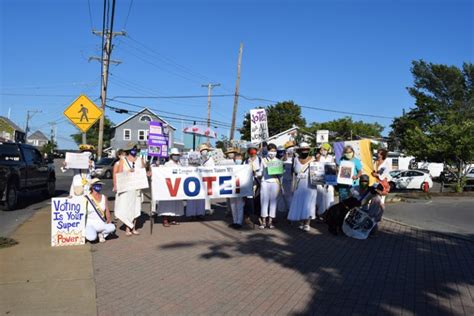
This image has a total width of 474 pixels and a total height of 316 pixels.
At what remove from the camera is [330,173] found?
9.09 meters

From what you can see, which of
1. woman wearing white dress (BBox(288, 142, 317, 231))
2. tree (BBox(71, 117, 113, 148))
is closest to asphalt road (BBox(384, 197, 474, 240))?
woman wearing white dress (BBox(288, 142, 317, 231))

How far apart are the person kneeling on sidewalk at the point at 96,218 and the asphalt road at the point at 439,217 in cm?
697

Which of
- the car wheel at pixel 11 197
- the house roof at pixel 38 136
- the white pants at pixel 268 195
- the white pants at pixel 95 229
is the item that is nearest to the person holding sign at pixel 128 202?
the white pants at pixel 95 229

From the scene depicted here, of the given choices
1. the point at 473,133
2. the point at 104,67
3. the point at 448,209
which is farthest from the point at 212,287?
the point at 104,67

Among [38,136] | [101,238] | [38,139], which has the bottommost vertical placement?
[101,238]

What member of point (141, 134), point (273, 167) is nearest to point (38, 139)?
point (141, 134)

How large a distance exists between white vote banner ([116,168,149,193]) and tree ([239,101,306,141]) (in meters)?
59.0

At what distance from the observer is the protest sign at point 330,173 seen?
8969 millimetres

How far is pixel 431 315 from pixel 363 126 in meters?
65.2

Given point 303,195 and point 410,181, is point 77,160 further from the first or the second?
point 410,181

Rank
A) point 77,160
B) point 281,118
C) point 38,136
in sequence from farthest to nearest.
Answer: point 38,136 → point 281,118 → point 77,160

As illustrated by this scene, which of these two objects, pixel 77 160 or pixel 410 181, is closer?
pixel 77 160

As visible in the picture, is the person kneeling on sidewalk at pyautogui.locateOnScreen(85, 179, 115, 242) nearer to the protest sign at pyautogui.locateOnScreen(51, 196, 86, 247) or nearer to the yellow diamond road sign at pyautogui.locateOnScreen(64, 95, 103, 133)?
the protest sign at pyautogui.locateOnScreen(51, 196, 86, 247)

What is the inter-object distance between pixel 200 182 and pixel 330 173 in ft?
8.98
